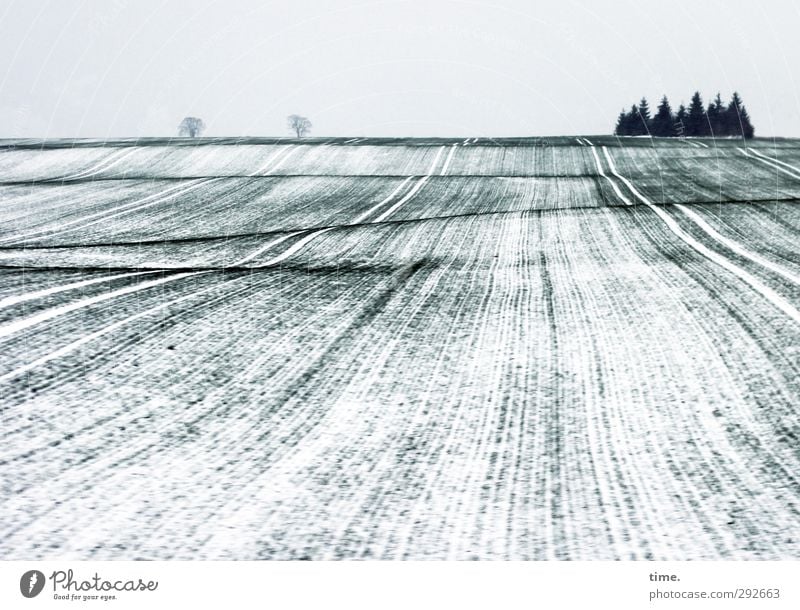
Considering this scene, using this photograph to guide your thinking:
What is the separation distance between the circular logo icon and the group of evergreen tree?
57.9 metres

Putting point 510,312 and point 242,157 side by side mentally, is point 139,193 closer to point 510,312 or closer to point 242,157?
point 242,157

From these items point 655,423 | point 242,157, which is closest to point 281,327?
point 655,423

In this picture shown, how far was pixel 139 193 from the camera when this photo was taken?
1808 centimetres

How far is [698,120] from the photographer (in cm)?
5856

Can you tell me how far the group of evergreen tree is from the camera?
56.7 m

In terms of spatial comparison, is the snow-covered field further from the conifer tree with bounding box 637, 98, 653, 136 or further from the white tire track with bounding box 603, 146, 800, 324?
the conifer tree with bounding box 637, 98, 653, 136

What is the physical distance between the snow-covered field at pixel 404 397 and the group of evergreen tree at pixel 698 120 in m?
51.4

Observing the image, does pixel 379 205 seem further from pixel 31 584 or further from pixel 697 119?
pixel 697 119

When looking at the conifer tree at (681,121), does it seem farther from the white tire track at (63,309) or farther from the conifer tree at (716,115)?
the white tire track at (63,309)

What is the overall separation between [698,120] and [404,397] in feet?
198

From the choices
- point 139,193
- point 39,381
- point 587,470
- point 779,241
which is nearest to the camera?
point 587,470

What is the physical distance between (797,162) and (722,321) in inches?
895

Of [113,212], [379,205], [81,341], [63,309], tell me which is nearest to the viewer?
[81,341]
